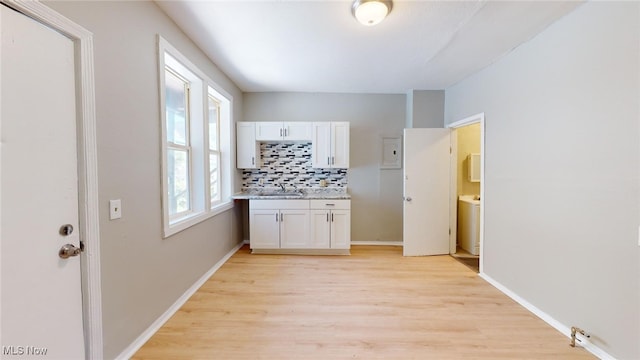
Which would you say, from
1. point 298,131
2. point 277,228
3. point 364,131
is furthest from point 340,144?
point 277,228

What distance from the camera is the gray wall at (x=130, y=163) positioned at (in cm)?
144

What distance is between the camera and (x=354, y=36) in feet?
7.34

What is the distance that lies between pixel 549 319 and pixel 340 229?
2254 millimetres

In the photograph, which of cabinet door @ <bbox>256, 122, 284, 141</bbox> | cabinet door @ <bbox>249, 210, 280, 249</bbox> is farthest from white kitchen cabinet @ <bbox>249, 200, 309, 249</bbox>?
cabinet door @ <bbox>256, 122, 284, 141</bbox>

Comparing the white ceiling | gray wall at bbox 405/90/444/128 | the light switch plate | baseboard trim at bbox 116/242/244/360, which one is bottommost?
baseboard trim at bbox 116/242/244/360

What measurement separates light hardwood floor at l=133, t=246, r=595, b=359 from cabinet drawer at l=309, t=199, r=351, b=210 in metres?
0.87

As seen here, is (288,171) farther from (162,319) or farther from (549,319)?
(549,319)

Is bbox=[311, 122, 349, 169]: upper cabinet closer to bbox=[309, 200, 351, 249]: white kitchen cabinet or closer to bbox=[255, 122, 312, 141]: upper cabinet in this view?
bbox=[255, 122, 312, 141]: upper cabinet

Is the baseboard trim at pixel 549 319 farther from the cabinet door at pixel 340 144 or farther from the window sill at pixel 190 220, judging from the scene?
the window sill at pixel 190 220

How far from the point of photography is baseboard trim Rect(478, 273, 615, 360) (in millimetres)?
1661

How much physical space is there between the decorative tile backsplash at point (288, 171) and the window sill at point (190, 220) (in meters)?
0.90

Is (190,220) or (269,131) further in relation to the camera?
(269,131)

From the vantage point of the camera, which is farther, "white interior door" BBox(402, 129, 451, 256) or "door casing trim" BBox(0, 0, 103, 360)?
"white interior door" BBox(402, 129, 451, 256)

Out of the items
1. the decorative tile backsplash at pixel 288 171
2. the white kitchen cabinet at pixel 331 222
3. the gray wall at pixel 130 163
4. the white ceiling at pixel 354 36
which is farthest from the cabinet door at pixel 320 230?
the white ceiling at pixel 354 36
